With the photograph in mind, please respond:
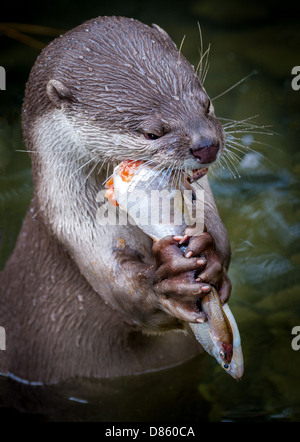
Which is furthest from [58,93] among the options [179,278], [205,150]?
[179,278]

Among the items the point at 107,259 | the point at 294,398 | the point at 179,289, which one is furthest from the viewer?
the point at 294,398

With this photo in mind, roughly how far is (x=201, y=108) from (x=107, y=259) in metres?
0.82

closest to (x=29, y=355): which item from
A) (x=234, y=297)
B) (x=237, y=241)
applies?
(x=234, y=297)

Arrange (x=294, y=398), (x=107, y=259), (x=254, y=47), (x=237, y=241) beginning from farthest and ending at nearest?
1. (x=254, y=47)
2. (x=237, y=241)
3. (x=294, y=398)
4. (x=107, y=259)

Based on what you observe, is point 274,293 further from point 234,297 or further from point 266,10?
point 266,10

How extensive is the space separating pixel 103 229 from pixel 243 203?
1930 mm

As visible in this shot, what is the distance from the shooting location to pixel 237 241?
4848mm

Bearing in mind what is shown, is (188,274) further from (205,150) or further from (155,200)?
(205,150)

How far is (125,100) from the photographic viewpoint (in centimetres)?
289

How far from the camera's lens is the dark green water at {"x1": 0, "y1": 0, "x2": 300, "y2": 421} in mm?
3992
